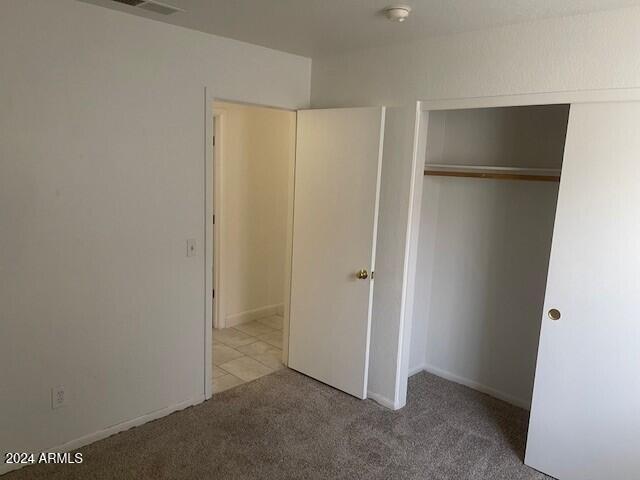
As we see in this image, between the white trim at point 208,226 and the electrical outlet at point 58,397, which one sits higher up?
the white trim at point 208,226

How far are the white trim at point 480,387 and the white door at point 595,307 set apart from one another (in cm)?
82

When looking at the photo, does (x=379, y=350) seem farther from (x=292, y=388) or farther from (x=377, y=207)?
(x=377, y=207)

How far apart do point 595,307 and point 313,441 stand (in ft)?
5.75

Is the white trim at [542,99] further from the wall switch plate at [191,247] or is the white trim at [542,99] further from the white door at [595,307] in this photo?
the wall switch plate at [191,247]

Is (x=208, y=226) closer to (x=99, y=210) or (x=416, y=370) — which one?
(x=99, y=210)

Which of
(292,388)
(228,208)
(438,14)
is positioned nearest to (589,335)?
(438,14)

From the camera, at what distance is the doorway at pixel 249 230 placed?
14.8 feet

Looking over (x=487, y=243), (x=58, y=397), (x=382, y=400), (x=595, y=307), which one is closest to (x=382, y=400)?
(x=382, y=400)

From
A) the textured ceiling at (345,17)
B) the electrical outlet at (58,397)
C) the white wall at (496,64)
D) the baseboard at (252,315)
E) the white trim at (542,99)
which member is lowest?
the baseboard at (252,315)

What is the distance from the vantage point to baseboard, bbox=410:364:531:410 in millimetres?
3436

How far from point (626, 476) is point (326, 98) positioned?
9.61 ft

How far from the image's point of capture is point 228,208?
15.4ft

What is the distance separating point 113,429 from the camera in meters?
2.86

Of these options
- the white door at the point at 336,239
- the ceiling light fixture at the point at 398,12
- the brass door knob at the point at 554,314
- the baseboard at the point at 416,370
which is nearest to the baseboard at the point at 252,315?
the white door at the point at 336,239
